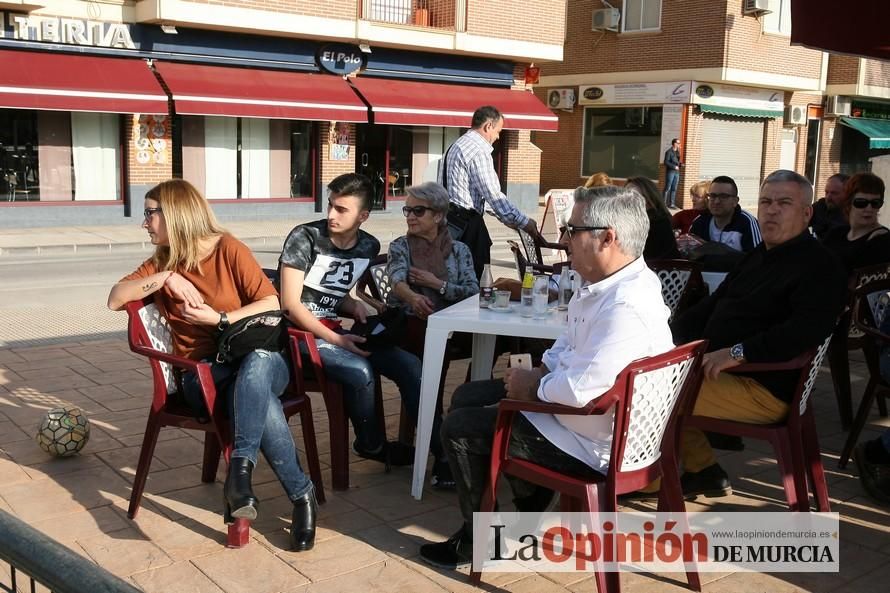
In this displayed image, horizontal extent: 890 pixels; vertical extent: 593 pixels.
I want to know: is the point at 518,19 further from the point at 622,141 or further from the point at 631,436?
the point at 631,436

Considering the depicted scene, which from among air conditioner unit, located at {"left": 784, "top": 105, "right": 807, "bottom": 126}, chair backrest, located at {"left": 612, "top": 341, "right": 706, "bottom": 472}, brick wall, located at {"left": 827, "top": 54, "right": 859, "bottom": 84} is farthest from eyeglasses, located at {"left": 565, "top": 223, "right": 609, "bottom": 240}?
brick wall, located at {"left": 827, "top": 54, "right": 859, "bottom": 84}

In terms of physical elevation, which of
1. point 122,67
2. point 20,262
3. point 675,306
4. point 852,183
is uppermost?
point 122,67

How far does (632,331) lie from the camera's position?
3.05 metres

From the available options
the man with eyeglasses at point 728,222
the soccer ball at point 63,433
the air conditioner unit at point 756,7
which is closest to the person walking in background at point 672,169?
the air conditioner unit at point 756,7

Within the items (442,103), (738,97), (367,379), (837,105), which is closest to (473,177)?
(367,379)

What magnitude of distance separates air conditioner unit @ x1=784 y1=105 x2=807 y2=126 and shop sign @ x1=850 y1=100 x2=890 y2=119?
2.92 m

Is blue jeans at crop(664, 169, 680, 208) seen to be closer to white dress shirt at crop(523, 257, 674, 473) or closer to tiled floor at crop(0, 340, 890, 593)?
tiled floor at crop(0, 340, 890, 593)

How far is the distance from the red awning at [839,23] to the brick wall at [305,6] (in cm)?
1409

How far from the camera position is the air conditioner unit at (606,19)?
91.7 ft

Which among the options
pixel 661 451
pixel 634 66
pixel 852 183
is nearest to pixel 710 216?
pixel 852 183

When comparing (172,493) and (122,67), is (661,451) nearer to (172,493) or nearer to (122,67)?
(172,493)

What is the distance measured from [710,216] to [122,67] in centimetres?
1358

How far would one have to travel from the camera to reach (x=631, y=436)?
124 inches

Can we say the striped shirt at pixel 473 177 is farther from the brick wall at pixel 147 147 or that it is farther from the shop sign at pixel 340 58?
the shop sign at pixel 340 58
